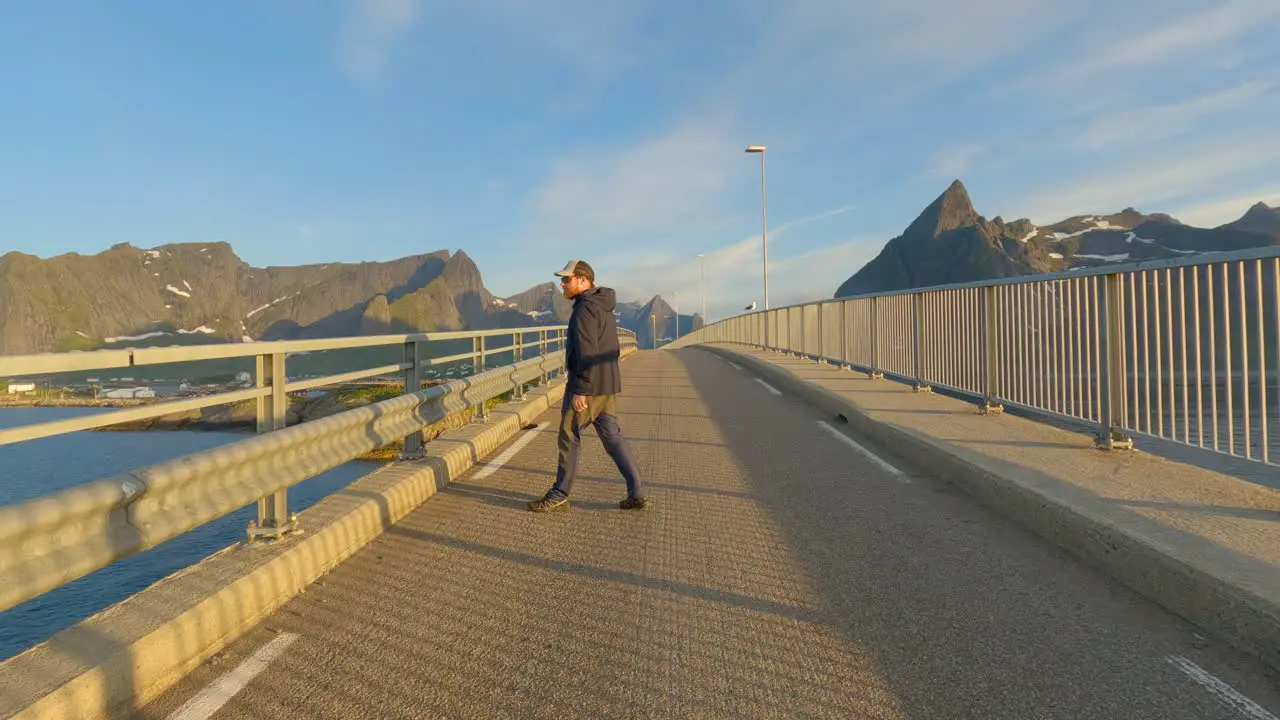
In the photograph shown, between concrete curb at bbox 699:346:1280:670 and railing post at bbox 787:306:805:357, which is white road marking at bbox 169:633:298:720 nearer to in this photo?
concrete curb at bbox 699:346:1280:670

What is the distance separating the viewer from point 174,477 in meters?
3.11

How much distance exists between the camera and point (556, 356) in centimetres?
1451

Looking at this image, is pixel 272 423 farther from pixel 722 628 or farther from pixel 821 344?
pixel 821 344

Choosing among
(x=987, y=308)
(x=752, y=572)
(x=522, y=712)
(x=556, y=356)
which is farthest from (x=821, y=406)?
(x=522, y=712)

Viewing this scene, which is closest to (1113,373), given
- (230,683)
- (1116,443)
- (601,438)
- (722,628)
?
(1116,443)

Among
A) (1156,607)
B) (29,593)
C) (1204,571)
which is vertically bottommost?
(1156,607)

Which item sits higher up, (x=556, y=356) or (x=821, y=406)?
(x=556, y=356)

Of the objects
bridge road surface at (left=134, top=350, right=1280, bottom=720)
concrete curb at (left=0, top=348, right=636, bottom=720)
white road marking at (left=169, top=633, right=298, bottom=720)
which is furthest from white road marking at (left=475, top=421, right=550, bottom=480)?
white road marking at (left=169, top=633, right=298, bottom=720)

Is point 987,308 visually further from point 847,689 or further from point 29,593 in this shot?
point 29,593

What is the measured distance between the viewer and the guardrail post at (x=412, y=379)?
256 inches

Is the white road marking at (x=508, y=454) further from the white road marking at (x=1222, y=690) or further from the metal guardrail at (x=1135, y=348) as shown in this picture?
the metal guardrail at (x=1135, y=348)

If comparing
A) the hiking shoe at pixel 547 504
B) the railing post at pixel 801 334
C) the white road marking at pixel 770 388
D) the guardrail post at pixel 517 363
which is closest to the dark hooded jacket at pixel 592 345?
the hiking shoe at pixel 547 504

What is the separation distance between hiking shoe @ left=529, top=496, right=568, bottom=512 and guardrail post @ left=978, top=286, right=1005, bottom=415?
5790mm

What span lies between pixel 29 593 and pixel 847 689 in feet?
9.17
